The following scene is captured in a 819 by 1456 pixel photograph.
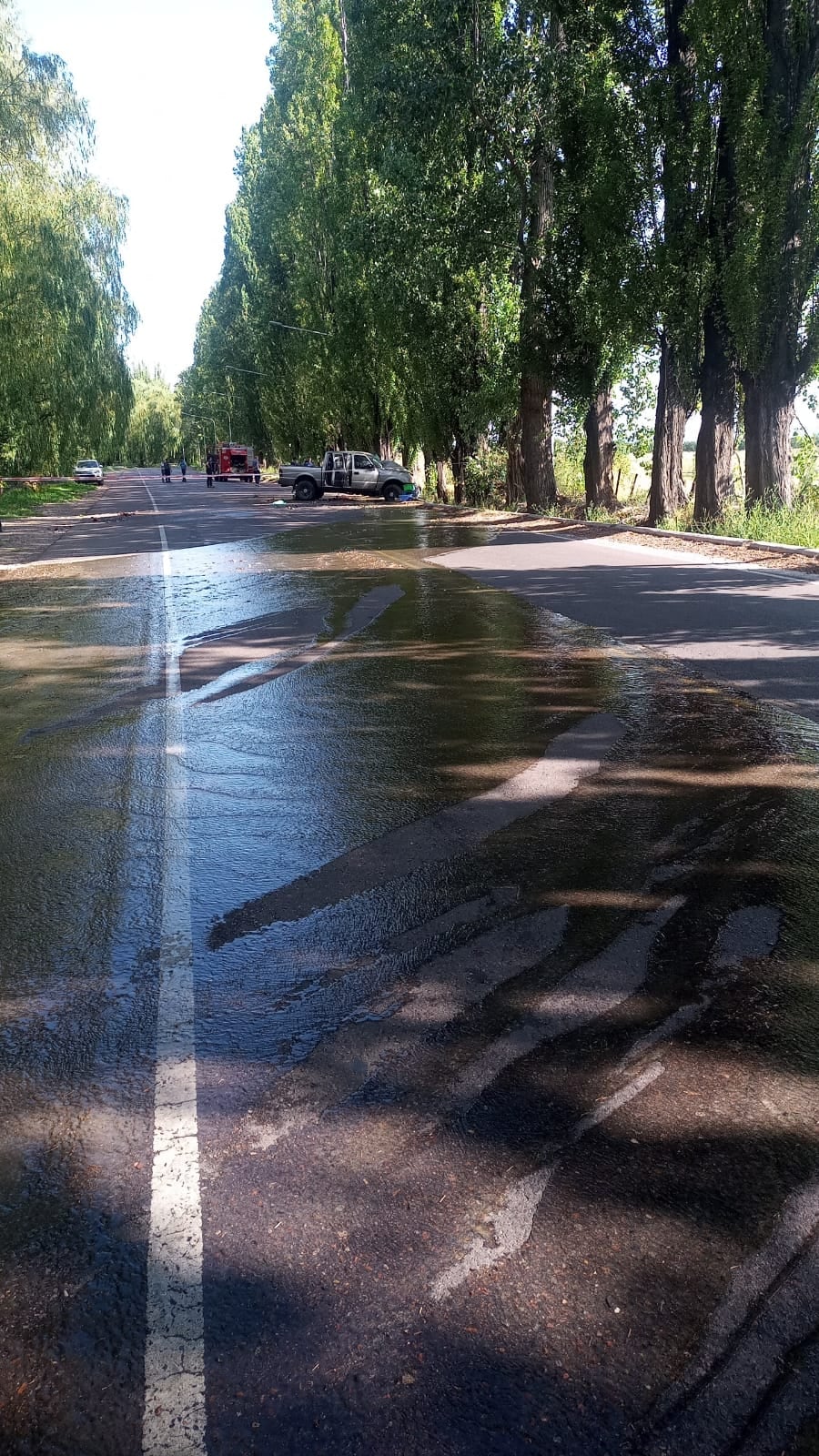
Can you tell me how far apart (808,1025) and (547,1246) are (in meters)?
1.34

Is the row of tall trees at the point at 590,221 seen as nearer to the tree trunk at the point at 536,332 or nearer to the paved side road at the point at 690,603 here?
the tree trunk at the point at 536,332

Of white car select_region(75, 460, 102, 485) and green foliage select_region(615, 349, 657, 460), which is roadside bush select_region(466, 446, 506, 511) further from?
white car select_region(75, 460, 102, 485)

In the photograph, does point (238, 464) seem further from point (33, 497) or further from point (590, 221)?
point (590, 221)

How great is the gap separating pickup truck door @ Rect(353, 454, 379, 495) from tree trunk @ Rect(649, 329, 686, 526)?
22.6 m

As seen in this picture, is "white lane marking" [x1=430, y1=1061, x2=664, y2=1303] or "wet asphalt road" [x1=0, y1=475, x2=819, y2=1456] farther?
"white lane marking" [x1=430, y1=1061, x2=664, y2=1303]

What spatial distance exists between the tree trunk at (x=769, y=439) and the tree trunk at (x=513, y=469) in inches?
453

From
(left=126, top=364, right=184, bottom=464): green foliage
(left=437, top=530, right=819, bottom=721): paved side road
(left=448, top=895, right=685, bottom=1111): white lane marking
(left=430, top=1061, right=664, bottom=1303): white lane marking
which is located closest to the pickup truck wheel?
(left=437, top=530, right=819, bottom=721): paved side road

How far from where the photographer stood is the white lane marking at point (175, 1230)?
2057 mm

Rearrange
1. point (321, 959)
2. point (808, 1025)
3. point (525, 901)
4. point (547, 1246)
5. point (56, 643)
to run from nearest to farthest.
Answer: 1. point (547, 1246)
2. point (808, 1025)
3. point (321, 959)
4. point (525, 901)
5. point (56, 643)

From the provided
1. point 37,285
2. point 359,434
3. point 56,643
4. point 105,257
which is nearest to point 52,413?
point 105,257

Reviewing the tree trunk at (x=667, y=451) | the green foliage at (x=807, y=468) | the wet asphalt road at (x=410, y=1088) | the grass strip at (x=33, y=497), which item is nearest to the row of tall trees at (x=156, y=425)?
the grass strip at (x=33, y=497)

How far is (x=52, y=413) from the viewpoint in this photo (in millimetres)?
45156

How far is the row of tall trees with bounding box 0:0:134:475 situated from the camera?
3156 cm

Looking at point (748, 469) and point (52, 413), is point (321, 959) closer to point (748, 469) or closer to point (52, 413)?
point (748, 469)
